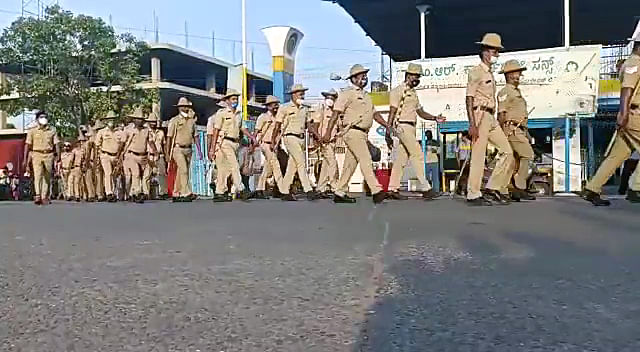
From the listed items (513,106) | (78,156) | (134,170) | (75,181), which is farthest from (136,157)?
(513,106)

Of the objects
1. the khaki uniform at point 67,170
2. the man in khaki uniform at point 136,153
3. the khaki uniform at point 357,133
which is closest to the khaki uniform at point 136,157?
the man in khaki uniform at point 136,153

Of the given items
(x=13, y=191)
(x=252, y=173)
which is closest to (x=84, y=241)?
(x=252, y=173)

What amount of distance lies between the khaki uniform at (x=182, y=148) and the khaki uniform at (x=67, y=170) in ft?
18.9

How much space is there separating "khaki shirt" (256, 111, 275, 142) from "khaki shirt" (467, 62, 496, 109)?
192 inches

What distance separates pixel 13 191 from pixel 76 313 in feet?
72.1

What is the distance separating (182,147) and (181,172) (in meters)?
0.48

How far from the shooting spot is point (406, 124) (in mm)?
10414

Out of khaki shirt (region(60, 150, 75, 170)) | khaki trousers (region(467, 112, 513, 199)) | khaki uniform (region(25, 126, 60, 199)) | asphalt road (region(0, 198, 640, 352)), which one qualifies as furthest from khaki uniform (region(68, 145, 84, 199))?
khaki trousers (region(467, 112, 513, 199))

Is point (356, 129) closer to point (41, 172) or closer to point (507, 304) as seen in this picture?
point (507, 304)

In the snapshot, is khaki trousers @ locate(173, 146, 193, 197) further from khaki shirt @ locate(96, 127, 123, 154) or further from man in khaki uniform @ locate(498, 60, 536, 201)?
man in khaki uniform @ locate(498, 60, 536, 201)

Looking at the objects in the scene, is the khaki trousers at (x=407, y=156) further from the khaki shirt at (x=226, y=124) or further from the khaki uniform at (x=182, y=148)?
the khaki uniform at (x=182, y=148)

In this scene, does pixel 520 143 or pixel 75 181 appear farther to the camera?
pixel 75 181

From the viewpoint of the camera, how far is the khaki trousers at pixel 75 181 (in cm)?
1775

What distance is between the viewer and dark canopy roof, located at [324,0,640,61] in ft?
79.2
